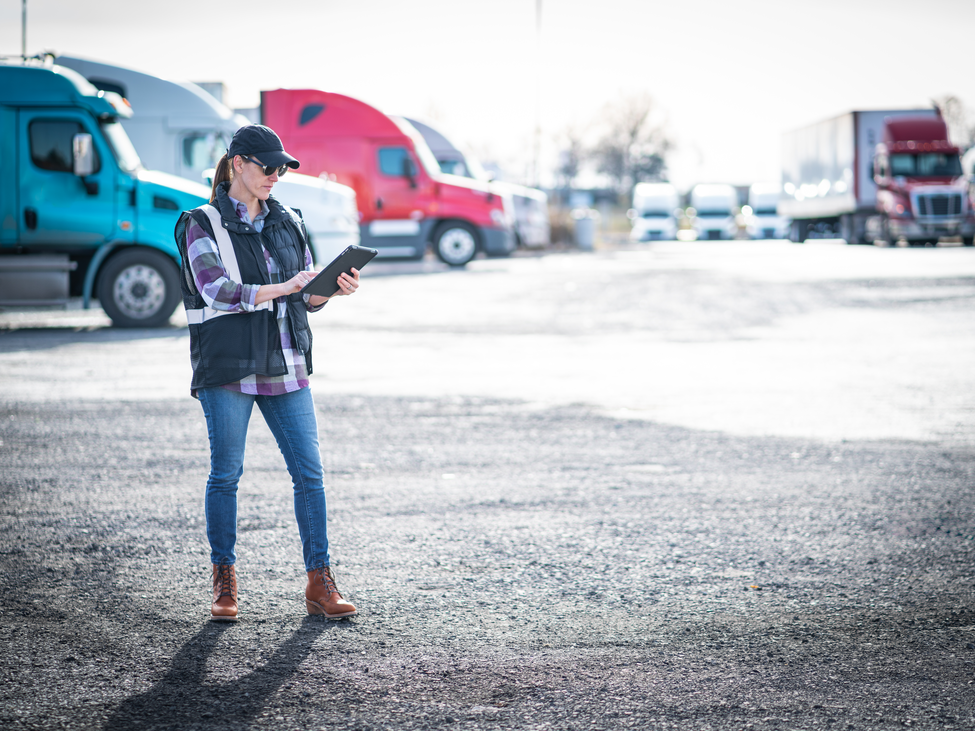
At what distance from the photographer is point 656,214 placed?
166ft

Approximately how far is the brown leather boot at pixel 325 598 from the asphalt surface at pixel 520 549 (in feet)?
0.14

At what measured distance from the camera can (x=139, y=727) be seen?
312cm

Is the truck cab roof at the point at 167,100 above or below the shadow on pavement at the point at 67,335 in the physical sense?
above

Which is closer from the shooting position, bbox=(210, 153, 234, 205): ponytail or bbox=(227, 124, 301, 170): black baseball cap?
bbox=(227, 124, 301, 170): black baseball cap

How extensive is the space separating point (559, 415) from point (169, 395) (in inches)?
127

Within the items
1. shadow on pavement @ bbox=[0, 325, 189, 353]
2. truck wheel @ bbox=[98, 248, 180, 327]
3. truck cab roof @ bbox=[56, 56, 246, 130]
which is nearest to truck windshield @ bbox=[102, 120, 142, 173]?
truck wheel @ bbox=[98, 248, 180, 327]

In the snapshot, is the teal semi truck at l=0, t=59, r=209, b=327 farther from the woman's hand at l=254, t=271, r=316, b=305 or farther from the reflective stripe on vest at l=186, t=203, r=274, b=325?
the woman's hand at l=254, t=271, r=316, b=305

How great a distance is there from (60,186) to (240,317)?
1083cm

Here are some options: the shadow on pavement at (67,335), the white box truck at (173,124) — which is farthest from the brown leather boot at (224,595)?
the white box truck at (173,124)

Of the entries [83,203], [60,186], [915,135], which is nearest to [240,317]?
[83,203]

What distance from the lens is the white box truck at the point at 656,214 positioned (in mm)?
50500

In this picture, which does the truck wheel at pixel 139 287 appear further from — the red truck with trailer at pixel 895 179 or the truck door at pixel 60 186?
the red truck with trailer at pixel 895 179

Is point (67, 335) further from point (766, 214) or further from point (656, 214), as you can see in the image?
point (766, 214)

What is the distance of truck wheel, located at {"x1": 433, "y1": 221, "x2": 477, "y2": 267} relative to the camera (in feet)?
81.8
